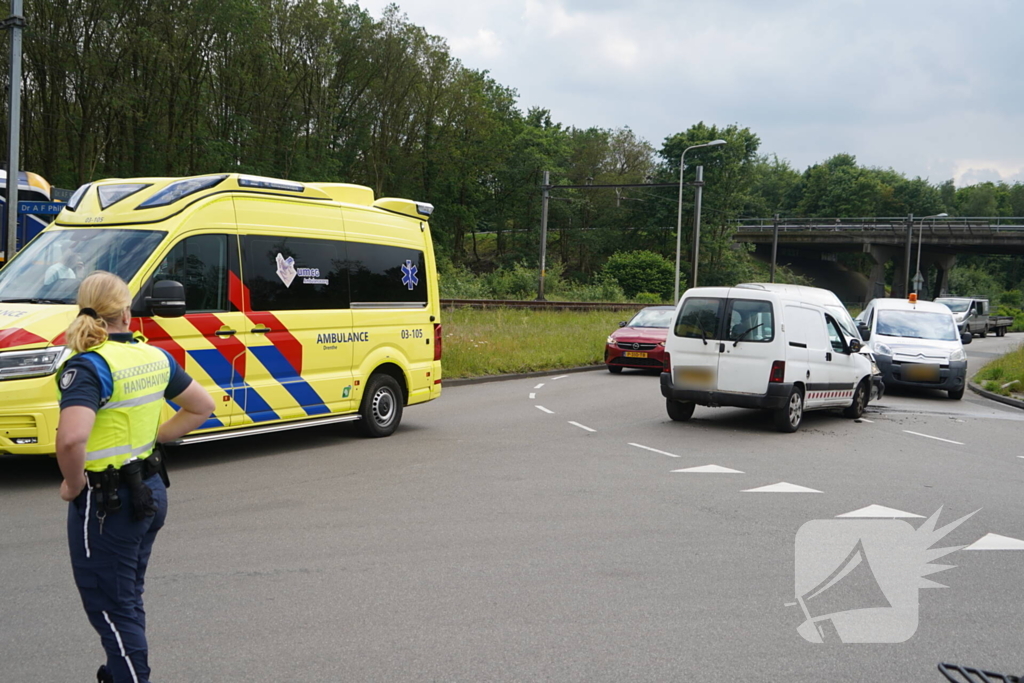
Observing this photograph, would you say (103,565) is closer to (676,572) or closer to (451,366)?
(676,572)

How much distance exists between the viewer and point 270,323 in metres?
9.43

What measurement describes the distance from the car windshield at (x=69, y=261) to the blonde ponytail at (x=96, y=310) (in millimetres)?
5045

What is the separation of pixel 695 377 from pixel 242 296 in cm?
616

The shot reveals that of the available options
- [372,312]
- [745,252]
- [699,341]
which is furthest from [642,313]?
[745,252]

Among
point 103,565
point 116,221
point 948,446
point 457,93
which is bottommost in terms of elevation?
point 948,446

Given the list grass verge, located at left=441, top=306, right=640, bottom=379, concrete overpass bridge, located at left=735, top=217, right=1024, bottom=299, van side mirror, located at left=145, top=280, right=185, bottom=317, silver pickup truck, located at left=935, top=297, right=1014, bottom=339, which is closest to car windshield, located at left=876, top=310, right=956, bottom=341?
grass verge, located at left=441, top=306, right=640, bottom=379

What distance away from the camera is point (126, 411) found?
11.3 feet

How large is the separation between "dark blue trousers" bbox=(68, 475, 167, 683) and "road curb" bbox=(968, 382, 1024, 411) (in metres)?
17.3

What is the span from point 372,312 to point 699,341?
14.7 feet

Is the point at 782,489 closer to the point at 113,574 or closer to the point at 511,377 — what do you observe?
the point at 113,574

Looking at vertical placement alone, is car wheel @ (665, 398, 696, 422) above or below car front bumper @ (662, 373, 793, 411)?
below

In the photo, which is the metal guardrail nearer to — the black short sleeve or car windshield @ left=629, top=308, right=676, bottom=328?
A: car windshield @ left=629, top=308, right=676, bottom=328

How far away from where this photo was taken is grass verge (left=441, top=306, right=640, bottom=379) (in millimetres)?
19797

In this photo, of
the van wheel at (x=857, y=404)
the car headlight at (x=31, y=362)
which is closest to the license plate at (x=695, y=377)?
the van wheel at (x=857, y=404)
